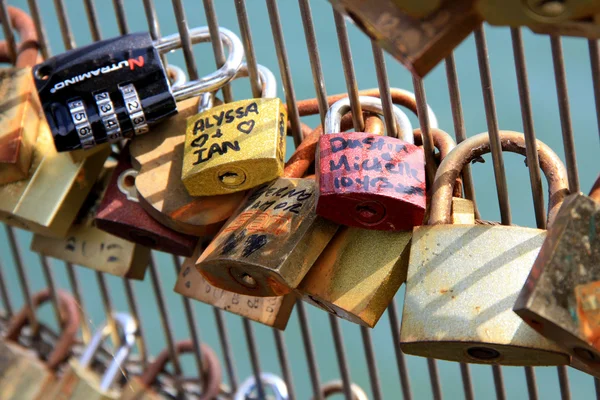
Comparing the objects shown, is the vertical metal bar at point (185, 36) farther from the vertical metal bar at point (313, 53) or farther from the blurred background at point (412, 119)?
the blurred background at point (412, 119)

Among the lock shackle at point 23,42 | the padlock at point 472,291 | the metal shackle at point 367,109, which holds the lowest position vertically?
the padlock at point 472,291

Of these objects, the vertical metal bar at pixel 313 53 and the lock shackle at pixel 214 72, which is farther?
the lock shackle at pixel 214 72

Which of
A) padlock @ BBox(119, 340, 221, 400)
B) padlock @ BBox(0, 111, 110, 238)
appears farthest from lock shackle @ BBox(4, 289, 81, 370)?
padlock @ BBox(0, 111, 110, 238)

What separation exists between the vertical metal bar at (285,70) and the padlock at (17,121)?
1.30ft

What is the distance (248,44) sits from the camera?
55.9 inches

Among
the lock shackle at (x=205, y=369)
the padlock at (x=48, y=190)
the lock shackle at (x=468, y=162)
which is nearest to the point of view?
the lock shackle at (x=468, y=162)

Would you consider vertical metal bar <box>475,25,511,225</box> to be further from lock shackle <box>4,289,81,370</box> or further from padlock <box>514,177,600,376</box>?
lock shackle <box>4,289,81,370</box>

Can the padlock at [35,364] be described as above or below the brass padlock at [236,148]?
below

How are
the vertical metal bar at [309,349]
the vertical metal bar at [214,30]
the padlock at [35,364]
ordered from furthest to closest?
Answer: the padlock at [35,364] → the vertical metal bar at [309,349] → the vertical metal bar at [214,30]

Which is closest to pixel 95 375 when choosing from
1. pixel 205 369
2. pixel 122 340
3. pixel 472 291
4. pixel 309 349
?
pixel 122 340

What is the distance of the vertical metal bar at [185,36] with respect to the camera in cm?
147

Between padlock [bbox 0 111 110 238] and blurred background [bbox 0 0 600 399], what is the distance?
75cm

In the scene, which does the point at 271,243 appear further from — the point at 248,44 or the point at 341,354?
the point at 341,354

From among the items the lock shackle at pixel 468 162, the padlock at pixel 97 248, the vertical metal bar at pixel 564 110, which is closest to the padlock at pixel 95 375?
the padlock at pixel 97 248
